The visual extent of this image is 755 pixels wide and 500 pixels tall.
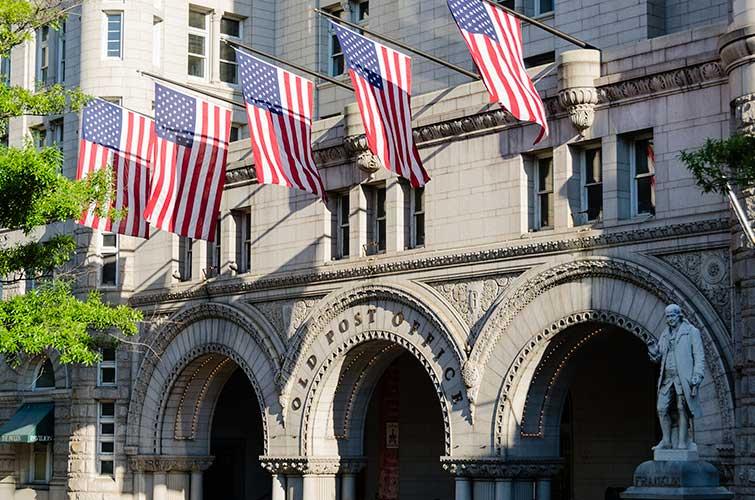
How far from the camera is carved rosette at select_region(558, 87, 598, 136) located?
3362 centimetres

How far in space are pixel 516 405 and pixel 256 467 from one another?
62.6 ft

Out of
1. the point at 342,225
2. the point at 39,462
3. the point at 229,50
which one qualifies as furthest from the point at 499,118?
the point at 39,462

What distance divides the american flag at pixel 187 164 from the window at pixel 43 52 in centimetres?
1423

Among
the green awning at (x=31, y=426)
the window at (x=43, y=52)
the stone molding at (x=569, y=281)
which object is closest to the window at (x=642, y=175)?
the stone molding at (x=569, y=281)

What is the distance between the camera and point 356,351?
39.8 metres

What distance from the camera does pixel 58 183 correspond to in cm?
3344

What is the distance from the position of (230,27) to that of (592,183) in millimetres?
19935

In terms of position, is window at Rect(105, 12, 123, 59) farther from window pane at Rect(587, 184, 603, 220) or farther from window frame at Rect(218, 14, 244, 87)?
window pane at Rect(587, 184, 603, 220)

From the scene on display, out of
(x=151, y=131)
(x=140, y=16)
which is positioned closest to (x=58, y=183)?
(x=151, y=131)

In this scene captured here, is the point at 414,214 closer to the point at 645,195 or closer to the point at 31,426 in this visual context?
the point at 645,195

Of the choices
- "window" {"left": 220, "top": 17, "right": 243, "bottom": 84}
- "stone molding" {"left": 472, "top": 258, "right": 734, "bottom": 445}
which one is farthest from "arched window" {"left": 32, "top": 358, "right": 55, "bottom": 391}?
"stone molding" {"left": 472, "top": 258, "right": 734, "bottom": 445}

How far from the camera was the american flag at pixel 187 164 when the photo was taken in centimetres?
3934

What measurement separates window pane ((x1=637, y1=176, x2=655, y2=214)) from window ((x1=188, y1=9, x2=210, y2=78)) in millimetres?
20271

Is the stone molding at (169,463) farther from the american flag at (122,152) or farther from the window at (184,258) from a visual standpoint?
the american flag at (122,152)
